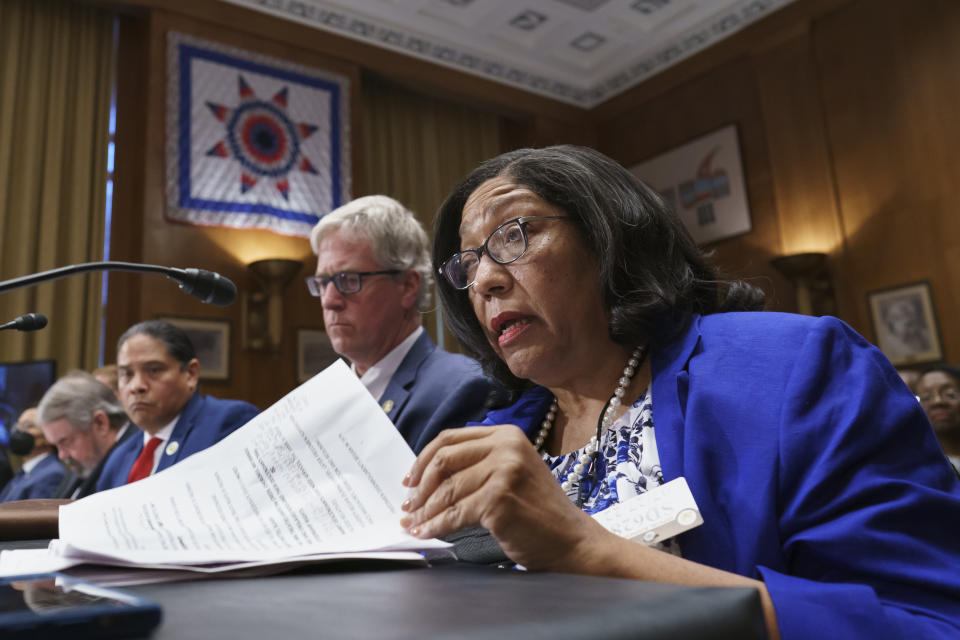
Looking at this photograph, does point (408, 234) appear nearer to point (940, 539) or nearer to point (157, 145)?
point (940, 539)

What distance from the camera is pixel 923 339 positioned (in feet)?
19.3

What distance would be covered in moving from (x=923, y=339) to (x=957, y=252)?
66cm

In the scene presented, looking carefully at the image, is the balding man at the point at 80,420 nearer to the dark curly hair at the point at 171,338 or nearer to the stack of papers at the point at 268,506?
the dark curly hair at the point at 171,338

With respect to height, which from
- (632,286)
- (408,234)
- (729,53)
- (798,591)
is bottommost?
(798,591)

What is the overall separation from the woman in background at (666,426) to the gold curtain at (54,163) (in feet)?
15.9

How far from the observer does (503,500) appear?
0.71 metres

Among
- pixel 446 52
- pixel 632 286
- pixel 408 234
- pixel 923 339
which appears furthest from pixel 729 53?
pixel 632 286

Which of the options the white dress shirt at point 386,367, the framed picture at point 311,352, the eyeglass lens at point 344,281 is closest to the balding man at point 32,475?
the framed picture at point 311,352

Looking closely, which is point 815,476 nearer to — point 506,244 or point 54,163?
point 506,244

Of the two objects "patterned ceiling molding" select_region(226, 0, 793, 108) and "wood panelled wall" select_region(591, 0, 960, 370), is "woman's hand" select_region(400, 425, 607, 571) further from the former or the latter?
"patterned ceiling molding" select_region(226, 0, 793, 108)

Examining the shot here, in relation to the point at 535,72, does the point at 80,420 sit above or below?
below

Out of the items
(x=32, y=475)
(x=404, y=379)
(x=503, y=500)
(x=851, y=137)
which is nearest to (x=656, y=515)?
(x=503, y=500)

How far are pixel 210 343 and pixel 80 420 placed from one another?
1.51 meters

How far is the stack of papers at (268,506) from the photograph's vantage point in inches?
26.0
